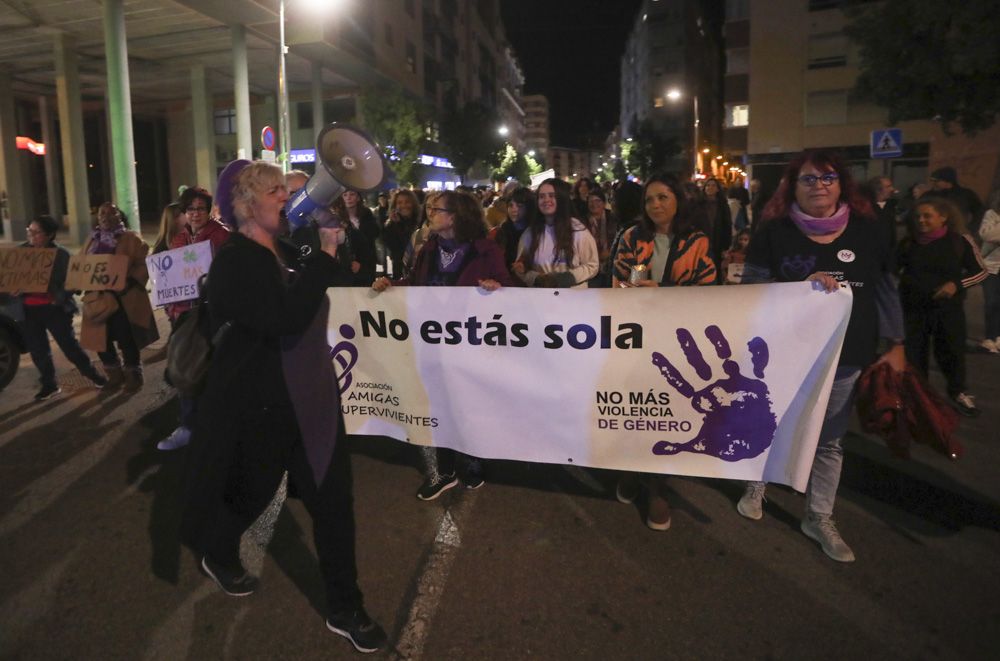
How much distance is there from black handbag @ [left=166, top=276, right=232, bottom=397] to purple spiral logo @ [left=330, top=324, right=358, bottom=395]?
1583 mm

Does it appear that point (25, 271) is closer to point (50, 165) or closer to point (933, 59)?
→ point (933, 59)

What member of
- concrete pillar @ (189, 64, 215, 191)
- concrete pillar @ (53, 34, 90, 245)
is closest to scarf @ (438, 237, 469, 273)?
concrete pillar @ (53, 34, 90, 245)

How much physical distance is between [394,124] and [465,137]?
14.6 m

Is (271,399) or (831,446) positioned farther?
(831,446)

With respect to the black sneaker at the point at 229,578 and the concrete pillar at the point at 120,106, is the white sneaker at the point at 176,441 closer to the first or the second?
the black sneaker at the point at 229,578

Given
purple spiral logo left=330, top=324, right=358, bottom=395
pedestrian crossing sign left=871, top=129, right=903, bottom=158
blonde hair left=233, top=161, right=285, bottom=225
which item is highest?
pedestrian crossing sign left=871, top=129, right=903, bottom=158

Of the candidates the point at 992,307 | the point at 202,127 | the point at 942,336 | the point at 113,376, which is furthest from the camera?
the point at 202,127

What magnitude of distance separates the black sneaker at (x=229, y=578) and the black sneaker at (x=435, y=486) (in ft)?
4.18

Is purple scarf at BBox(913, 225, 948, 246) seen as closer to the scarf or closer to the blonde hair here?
the scarf

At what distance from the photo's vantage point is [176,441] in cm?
522

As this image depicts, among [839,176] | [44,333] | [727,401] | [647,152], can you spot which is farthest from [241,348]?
[647,152]

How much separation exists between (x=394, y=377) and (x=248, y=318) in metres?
1.78

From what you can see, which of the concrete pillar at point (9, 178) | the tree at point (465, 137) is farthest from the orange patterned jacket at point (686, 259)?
the tree at point (465, 137)

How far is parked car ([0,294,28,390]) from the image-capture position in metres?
6.68
